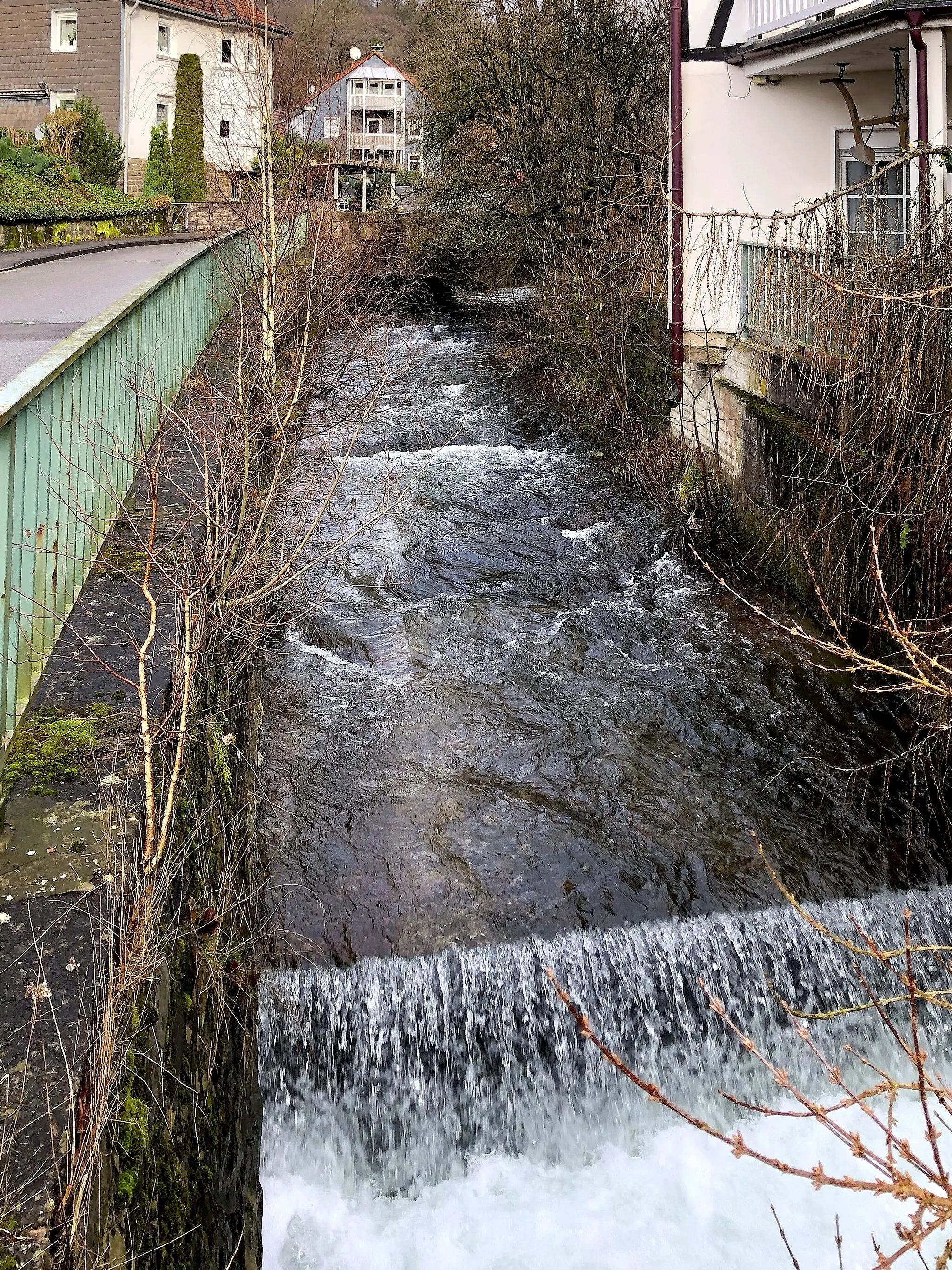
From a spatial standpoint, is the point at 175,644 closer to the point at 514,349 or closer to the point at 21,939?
the point at 21,939

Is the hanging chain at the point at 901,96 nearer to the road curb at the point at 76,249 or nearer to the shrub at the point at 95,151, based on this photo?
the road curb at the point at 76,249

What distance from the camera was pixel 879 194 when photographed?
998cm

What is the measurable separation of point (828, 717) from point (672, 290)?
740cm

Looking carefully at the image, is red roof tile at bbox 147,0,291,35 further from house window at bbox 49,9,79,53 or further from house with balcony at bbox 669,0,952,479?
house window at bbox 49,9,79,53

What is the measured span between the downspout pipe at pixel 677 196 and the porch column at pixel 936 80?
11.4 ft

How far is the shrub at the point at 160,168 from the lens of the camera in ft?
130

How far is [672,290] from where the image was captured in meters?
14.8

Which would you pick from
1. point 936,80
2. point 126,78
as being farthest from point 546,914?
point 126,78

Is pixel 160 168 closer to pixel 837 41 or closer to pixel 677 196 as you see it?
pixel 677 196

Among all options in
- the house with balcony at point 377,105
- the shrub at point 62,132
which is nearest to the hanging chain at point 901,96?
the shrub at point 62,132

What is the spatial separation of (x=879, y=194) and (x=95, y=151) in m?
33.2

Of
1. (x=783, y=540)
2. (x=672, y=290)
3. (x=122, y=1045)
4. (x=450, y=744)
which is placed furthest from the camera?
(x=672, y=290)

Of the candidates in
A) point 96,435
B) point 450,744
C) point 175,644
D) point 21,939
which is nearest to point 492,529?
point 450,744

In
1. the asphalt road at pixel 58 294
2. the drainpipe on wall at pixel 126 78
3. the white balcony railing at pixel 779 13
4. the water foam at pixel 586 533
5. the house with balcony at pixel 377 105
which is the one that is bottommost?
the water foam at pixel 586 533
